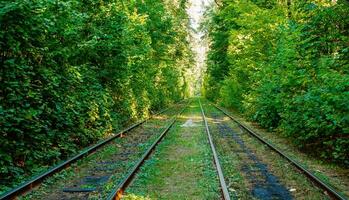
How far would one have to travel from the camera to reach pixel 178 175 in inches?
346

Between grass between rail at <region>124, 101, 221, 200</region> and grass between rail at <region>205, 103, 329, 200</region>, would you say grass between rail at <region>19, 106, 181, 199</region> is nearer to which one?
grass between rail at <region>124, 101, 221, 200</region>

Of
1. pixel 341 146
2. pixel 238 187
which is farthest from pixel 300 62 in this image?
pixel 238 187

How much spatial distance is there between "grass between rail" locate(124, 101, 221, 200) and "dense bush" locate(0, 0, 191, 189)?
2.66 metres

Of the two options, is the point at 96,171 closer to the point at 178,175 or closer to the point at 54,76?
the point at 178,175

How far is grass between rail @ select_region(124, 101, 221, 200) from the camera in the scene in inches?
285

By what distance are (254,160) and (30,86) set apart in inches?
252

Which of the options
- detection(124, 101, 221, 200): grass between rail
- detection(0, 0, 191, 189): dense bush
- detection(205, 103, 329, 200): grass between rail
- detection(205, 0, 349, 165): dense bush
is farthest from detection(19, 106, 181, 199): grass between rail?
detection(205, 0, 349, 165): dense bush

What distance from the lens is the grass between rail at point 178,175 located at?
7227 mm

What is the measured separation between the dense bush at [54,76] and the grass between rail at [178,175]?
8.73 ft

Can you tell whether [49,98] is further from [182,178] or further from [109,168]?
[182,178]

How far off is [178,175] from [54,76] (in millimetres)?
4593

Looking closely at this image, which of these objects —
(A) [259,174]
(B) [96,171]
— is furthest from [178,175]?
(B) [96,171]

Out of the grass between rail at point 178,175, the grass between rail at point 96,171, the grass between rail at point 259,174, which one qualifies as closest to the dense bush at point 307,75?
the grass between rail at point 259,174

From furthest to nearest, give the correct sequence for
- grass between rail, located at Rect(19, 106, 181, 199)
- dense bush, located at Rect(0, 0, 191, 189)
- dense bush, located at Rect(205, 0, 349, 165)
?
dense bush, located at Rect(205, 0, 349, 165)
dense bush, located at Rect(0, 0, 191, 189)
grass between rail, located at Rect(19, 106, 181, 199)
